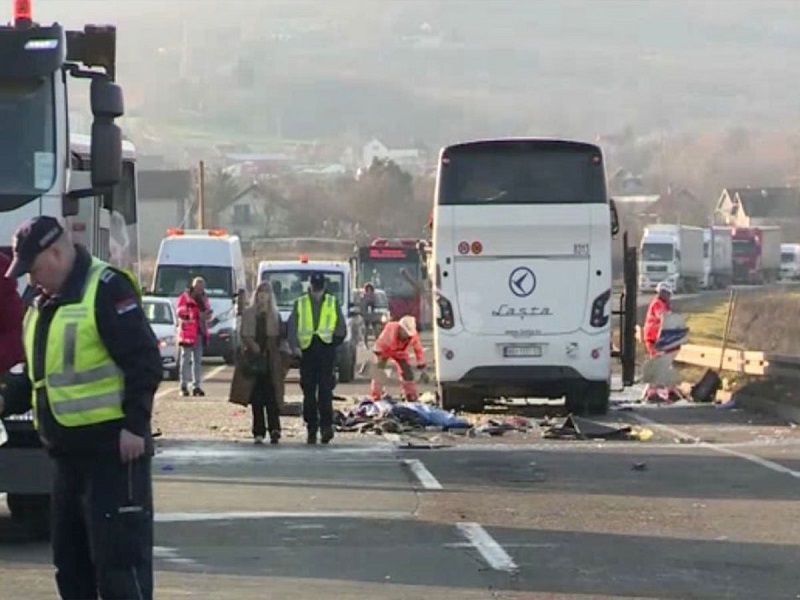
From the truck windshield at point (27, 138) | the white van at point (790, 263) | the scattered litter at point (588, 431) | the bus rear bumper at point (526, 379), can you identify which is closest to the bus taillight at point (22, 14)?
the truck windshield at point (27, 138)

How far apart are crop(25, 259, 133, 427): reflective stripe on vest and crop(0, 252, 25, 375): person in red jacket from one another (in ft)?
3.76

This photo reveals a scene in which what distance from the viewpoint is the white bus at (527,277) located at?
22891mm

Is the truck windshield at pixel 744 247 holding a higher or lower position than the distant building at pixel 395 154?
lower

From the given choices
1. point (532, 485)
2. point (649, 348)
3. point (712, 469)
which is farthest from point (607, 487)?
point (649, 348)

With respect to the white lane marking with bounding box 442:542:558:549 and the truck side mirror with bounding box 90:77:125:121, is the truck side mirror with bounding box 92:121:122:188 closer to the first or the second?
the truck side mirror with bounding box 90:77:125:121

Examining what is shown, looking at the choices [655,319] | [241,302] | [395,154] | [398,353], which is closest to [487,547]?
[241,302]

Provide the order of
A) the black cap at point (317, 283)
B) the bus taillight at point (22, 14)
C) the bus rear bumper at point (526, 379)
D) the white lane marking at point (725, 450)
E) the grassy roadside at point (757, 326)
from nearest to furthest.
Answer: the bus taillight at point (22, 14), the white lane marking at point (725, 450), the black cap at point (317, 283), the bus rear bumper at point (526, 379), the grassy roadside at point (757, 326)

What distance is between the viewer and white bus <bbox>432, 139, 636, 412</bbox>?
22.9 m

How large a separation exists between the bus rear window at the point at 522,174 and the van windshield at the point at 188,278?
46.1 feet

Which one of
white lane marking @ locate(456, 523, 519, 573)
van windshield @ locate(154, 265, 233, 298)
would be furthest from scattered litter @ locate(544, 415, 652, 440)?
van windshield @ locate(154, 265, 233, 298)

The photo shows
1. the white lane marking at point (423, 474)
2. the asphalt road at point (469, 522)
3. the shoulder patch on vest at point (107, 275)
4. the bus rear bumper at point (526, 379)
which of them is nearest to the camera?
the shoulder patch on vest at point (107, 275)

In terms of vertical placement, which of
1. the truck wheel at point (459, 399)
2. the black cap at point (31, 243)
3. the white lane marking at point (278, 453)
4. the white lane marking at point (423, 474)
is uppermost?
the black cap at point (31, 243)

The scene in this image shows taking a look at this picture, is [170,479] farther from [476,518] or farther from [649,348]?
[649,348]

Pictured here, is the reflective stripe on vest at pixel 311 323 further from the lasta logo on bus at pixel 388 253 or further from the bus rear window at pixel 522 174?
the lasta logo on bus at pixel 388 253
